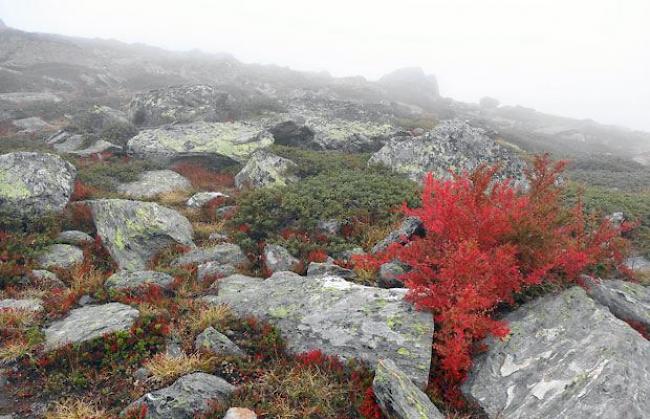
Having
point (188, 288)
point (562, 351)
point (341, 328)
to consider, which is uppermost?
point (562, 351)

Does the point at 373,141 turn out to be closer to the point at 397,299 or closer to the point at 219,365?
the point at 397,299

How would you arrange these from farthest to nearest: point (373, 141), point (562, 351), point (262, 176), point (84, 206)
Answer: point (373, 141) < point (262, 176) < point (84, 206) < point (562, 351)

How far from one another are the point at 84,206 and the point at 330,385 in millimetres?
10115

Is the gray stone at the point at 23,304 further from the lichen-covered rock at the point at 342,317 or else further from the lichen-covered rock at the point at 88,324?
the lichen-covered rock at the point at 342,317

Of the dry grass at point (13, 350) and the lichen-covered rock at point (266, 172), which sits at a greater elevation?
the lichen-covered rock at point (266, 172)

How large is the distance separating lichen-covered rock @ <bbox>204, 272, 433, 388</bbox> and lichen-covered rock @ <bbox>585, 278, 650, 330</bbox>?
137 inches

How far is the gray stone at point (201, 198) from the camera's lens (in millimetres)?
13805

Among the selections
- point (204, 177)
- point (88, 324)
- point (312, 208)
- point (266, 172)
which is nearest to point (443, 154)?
point (266, 172)

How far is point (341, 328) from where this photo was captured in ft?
22.7

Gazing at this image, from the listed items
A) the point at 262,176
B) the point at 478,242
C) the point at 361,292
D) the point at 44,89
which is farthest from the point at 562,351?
the point at 44,89

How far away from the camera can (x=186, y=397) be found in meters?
5.58

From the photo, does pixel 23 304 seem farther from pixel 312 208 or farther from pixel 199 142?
pixel 199 142

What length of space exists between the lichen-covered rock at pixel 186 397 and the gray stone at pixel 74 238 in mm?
6850

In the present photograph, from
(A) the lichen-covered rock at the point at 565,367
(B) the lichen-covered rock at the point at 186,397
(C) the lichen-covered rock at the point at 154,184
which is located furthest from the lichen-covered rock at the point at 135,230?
(A) the lichen-covered rock at the point at 565,367
